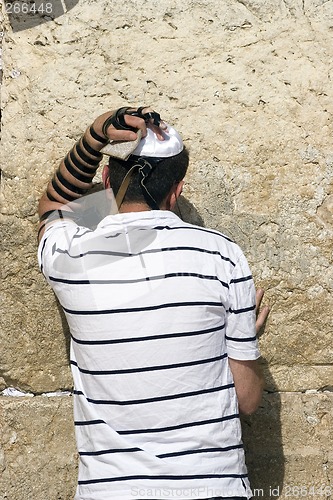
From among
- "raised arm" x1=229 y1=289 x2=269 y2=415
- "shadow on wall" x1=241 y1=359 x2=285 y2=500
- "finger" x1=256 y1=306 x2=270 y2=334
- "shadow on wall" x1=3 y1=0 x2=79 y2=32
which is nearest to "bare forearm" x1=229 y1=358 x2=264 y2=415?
"raised arm" x1=229 y1=289 x2=269 y2=415

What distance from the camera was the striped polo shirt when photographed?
1929mm

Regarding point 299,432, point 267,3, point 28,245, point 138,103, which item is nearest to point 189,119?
point 138,103

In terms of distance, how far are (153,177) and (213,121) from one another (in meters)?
0.49

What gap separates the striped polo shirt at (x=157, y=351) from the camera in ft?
6.33

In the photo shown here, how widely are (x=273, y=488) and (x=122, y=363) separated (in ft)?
2.69

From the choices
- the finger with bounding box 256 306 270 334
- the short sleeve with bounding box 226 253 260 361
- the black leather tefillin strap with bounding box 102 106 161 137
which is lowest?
the finger with bounding box 256 306 270 334

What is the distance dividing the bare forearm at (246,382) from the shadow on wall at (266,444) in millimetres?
349

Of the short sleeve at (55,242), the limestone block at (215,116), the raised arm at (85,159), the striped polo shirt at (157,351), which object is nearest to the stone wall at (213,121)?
the limestone block at (215,116)

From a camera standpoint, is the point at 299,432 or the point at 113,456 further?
the point at 299,432

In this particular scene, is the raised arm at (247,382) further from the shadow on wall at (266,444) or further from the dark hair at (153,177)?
the dark hair at (153,177)

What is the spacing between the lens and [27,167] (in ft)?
7.92

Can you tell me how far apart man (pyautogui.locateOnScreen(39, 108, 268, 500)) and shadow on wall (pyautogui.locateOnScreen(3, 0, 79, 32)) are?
62cm

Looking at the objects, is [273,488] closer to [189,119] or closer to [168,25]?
[189,119]

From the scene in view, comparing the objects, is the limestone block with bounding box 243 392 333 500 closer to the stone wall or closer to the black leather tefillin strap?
the stone wall
